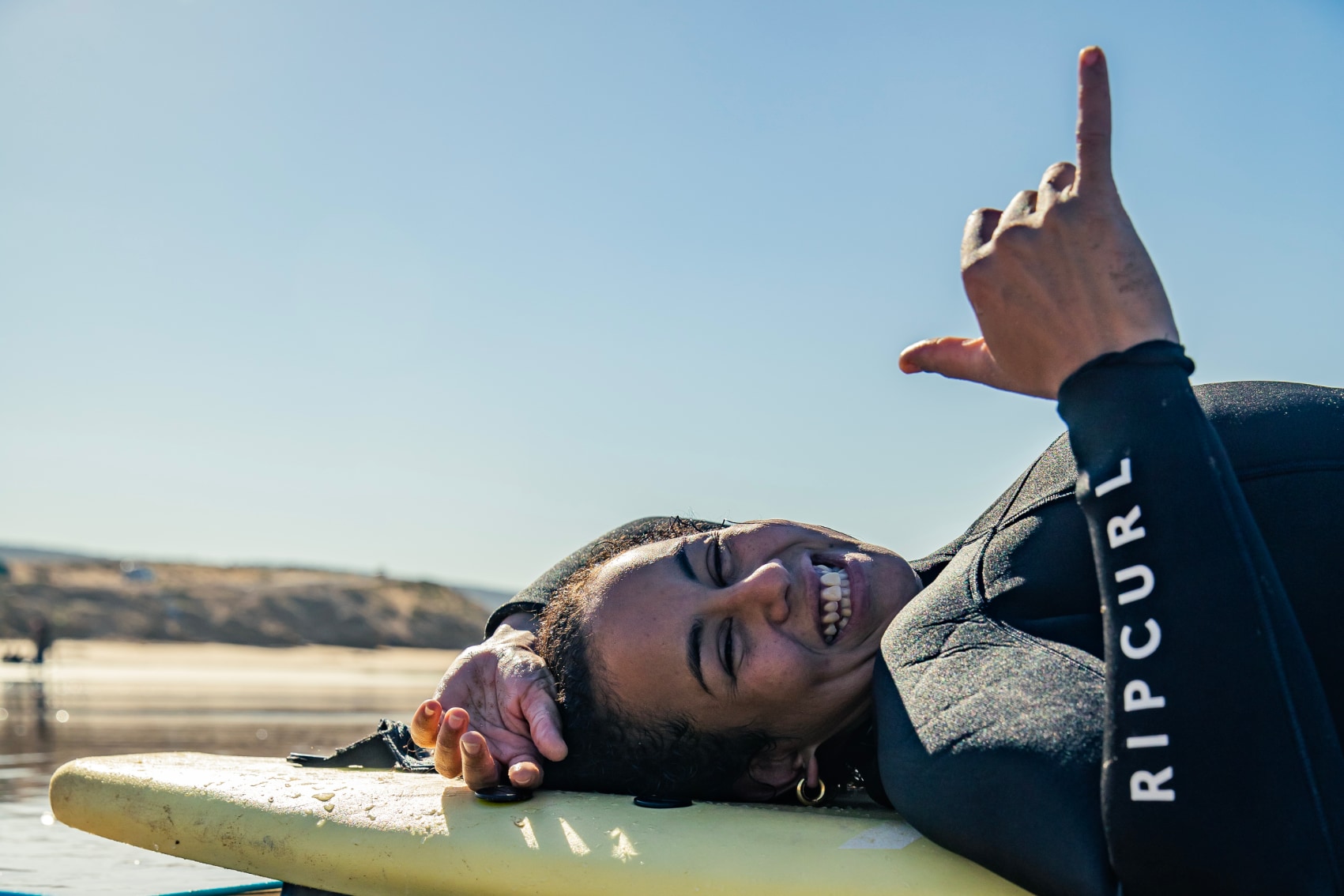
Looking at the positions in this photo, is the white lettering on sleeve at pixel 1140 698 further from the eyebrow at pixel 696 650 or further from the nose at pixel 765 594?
the eyebrow at pixel 696 650

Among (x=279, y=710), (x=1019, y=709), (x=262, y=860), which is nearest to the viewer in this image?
(x=1019, y=709)

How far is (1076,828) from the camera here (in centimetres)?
145

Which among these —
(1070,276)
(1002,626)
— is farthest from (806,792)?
(1070,276)

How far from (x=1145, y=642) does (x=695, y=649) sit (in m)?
1.06

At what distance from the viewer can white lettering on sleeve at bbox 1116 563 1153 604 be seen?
139 cm

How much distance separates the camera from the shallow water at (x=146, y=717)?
9.36 ft

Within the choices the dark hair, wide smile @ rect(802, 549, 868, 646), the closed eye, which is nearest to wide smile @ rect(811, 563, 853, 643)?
wide smile @ rect(802, 549, 868, 646)

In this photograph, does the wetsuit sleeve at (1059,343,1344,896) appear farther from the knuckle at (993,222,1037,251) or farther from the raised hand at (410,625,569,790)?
the raised hand at (410,625,569,790)

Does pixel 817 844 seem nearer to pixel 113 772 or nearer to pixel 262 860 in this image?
pixel 262 860

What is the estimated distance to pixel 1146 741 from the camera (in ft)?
4.41

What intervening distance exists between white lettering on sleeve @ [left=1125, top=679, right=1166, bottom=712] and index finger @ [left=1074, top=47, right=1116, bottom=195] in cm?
67

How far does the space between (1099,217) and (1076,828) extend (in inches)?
33.5

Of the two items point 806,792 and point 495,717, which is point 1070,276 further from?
point 495,717

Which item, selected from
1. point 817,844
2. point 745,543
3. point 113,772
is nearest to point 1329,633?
point 817,844
